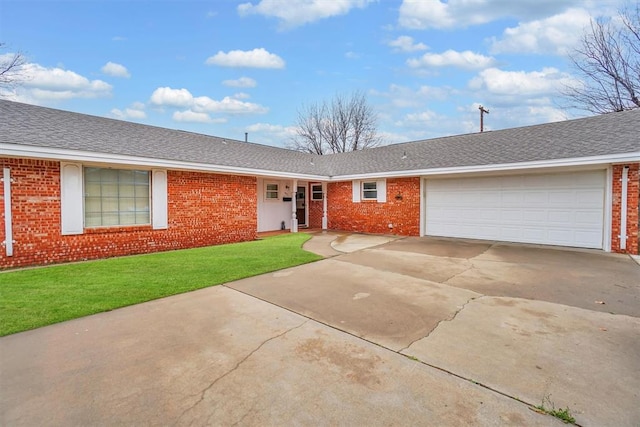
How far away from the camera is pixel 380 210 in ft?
43.5

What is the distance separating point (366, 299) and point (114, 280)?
474cm

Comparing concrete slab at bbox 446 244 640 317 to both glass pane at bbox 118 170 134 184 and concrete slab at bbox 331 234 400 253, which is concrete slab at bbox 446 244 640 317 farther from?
glass pane at bbox 118 170 134 184

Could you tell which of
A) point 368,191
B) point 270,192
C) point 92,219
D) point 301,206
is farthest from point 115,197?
point 368,191

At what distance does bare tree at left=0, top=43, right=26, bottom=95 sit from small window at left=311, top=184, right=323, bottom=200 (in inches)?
566

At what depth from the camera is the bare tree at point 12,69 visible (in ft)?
45.7

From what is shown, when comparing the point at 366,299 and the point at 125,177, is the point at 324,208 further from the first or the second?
the point at 366,299

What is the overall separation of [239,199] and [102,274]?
18.3 feet

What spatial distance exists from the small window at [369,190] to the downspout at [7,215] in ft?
37.5

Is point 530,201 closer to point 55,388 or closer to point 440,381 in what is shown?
point 440,381

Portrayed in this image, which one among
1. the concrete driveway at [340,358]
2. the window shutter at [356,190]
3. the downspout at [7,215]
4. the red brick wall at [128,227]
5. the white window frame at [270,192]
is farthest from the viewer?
the window shutter at [356,190]

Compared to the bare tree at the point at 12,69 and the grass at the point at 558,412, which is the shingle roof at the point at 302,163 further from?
the grass at the point at 558,412

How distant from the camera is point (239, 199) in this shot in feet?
37.1

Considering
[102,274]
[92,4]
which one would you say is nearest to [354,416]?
[102,274]

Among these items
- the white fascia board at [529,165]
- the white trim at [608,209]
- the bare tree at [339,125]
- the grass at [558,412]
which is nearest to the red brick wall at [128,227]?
the white fascia board at [529,165]
